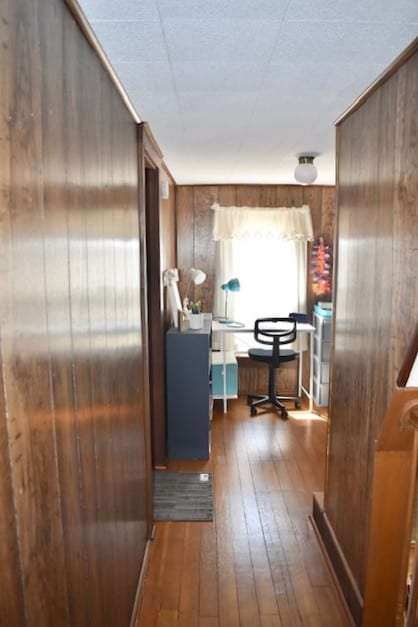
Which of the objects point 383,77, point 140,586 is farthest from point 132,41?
point 140,586

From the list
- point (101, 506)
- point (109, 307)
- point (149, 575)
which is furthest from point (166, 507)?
point (109, 307)

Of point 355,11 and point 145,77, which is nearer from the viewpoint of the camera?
point 355,11

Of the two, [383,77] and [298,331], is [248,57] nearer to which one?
[383,77]

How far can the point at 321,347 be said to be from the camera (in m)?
4.70

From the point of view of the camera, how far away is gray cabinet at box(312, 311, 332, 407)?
468 centimetres

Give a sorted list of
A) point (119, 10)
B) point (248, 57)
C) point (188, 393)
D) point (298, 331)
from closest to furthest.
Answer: point (119, 10)
point (248, 57)
point (188, 393)
point (298, 331)

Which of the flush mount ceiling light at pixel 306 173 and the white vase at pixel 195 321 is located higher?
the flush mount ceiling light at pixel 306 173

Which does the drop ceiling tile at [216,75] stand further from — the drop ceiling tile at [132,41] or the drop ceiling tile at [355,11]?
the drop ceiling tile at [355,11]

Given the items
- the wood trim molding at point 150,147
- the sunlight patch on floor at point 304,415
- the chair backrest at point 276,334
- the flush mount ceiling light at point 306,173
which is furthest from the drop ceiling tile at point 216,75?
the sunlight patch on floor at point 304,415

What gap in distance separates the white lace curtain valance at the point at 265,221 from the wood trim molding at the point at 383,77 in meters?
2.72

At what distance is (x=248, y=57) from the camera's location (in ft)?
5.26

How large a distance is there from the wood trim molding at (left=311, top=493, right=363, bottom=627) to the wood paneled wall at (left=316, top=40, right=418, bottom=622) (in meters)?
0.03

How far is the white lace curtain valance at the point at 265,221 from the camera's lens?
5.00m

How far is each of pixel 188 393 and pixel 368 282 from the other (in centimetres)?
198
